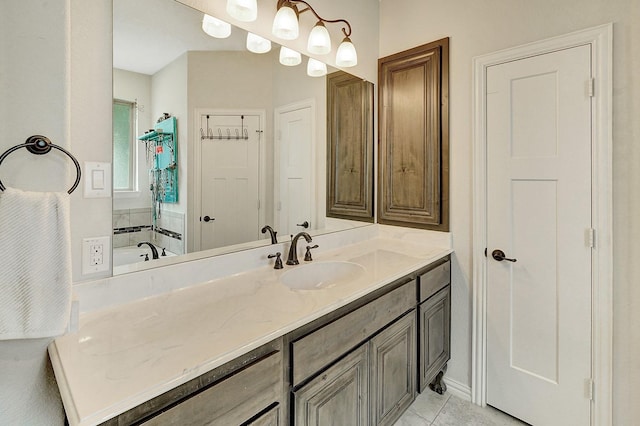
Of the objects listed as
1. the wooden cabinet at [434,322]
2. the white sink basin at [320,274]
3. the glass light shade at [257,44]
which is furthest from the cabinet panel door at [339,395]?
the glass light shade at [257,44]

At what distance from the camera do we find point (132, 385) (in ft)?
2.24

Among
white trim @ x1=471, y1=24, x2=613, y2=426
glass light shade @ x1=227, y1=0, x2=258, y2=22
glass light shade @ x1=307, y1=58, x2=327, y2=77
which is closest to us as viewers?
glass light shade @ x1=227, y1=0, x2=258, y2=22

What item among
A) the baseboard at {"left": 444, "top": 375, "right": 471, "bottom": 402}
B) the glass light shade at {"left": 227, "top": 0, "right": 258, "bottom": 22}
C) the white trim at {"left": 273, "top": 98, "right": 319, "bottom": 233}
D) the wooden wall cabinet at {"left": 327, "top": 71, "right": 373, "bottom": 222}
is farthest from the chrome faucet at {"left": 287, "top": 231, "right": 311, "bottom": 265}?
the baseboard at {"left": 444, "top": 375, "right": 471, "bottom": 402}

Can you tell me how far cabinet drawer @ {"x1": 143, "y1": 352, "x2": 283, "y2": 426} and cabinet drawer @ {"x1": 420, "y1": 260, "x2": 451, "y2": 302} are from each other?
3.55 ft

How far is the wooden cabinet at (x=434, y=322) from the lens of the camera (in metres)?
1.79

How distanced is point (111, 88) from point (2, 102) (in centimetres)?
33

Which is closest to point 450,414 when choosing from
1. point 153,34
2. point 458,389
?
point 458,389

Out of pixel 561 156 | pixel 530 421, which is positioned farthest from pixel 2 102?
pixel 530 421

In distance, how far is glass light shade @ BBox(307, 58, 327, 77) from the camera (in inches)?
77.0

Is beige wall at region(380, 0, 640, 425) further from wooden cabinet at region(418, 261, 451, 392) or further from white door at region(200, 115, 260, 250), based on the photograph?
white door at region(200, 115, 260, 250)

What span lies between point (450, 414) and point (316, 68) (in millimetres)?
2297

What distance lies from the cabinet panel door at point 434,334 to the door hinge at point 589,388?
699 millimetres

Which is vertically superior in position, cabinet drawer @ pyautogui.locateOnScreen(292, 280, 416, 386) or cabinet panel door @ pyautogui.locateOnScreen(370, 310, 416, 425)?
cabinet drawer @ pyautogui.locateOnScreen(292, 280, 416, 386)

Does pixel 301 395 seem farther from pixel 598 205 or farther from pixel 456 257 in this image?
pixel 598 205
